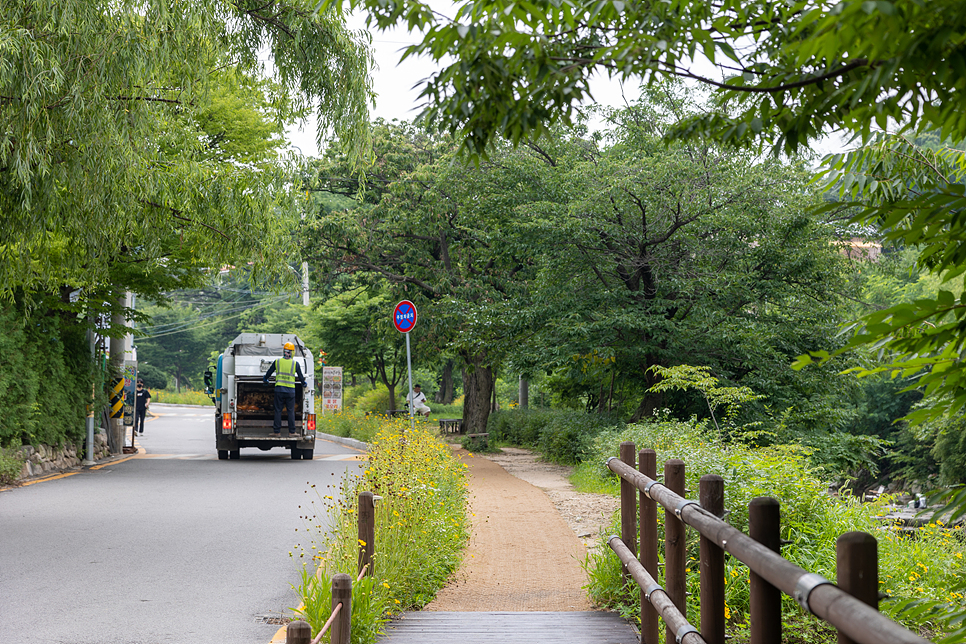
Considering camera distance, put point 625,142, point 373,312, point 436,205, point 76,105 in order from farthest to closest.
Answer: point 373,312 → point 436,205 → point 625,142 → point 76,105

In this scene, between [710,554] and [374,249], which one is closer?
[710,554]

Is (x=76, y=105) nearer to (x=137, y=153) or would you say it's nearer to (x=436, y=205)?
(x=137, y=153)

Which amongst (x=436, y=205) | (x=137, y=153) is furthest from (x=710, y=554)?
(x=436, y=205)

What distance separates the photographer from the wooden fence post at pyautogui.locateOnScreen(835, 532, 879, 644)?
6.75ft

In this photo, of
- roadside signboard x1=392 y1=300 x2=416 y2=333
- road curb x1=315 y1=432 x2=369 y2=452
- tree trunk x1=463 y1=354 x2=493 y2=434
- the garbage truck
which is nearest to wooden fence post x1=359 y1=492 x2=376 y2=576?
roadside signboard x1=392 y1=300 x2=416 y2=333

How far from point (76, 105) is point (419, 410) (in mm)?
18447

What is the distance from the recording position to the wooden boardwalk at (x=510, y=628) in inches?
Result: 212

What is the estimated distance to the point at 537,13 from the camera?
2691mm

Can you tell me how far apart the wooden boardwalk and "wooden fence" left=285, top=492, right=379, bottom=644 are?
51cm

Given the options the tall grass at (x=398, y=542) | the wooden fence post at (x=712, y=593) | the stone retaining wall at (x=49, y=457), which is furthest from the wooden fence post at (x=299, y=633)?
the stone retaining wall at (x=49, y=457)

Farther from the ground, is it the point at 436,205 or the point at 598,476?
the point at 436,205

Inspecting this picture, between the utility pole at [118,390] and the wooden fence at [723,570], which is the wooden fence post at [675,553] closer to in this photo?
the wooden fence at [723,570]

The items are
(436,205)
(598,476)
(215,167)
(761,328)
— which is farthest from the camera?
(436,205)

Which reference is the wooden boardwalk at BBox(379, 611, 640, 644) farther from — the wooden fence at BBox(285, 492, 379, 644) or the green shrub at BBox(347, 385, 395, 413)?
the green shrub at BBox(347, 385, 395, 413)
